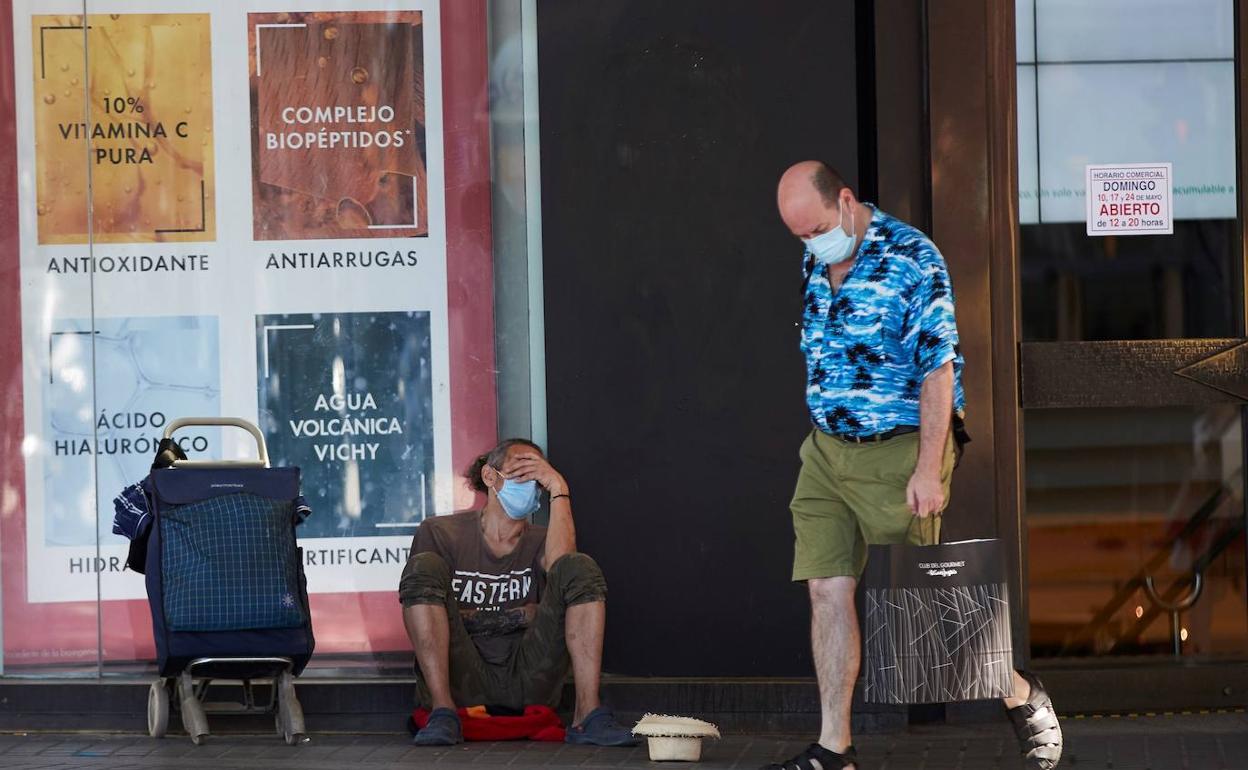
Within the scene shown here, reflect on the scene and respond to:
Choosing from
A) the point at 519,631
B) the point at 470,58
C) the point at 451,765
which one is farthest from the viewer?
the point at 470,58

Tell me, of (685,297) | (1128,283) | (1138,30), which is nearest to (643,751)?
(685,297)

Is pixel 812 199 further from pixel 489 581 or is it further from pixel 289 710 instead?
pixel 289 710

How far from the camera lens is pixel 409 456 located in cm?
696

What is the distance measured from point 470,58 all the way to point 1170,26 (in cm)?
268

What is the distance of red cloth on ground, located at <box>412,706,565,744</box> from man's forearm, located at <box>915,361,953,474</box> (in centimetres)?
184

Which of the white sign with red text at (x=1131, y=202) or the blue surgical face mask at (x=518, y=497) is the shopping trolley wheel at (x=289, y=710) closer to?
the blue surgical face mask at (x=518, y=497)

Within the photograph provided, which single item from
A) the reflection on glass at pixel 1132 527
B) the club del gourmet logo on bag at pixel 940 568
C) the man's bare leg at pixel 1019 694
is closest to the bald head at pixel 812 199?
the club del gourmet logo on bag at pixel 940 568

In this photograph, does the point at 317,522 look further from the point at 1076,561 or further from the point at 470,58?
the point at 1076,561

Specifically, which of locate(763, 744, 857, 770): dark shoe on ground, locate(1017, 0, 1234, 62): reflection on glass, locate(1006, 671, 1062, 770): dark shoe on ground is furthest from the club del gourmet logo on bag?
locate(1017, 0, 1234, 62): reflection on glass

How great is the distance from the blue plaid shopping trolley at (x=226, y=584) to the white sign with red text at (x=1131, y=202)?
3.17m

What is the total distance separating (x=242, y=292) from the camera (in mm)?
6965

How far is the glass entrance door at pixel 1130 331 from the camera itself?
6.70 m

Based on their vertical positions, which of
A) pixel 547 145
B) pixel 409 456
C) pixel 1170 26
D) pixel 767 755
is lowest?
pixel 767 755

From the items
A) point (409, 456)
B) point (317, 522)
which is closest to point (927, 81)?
point (409, 456)
